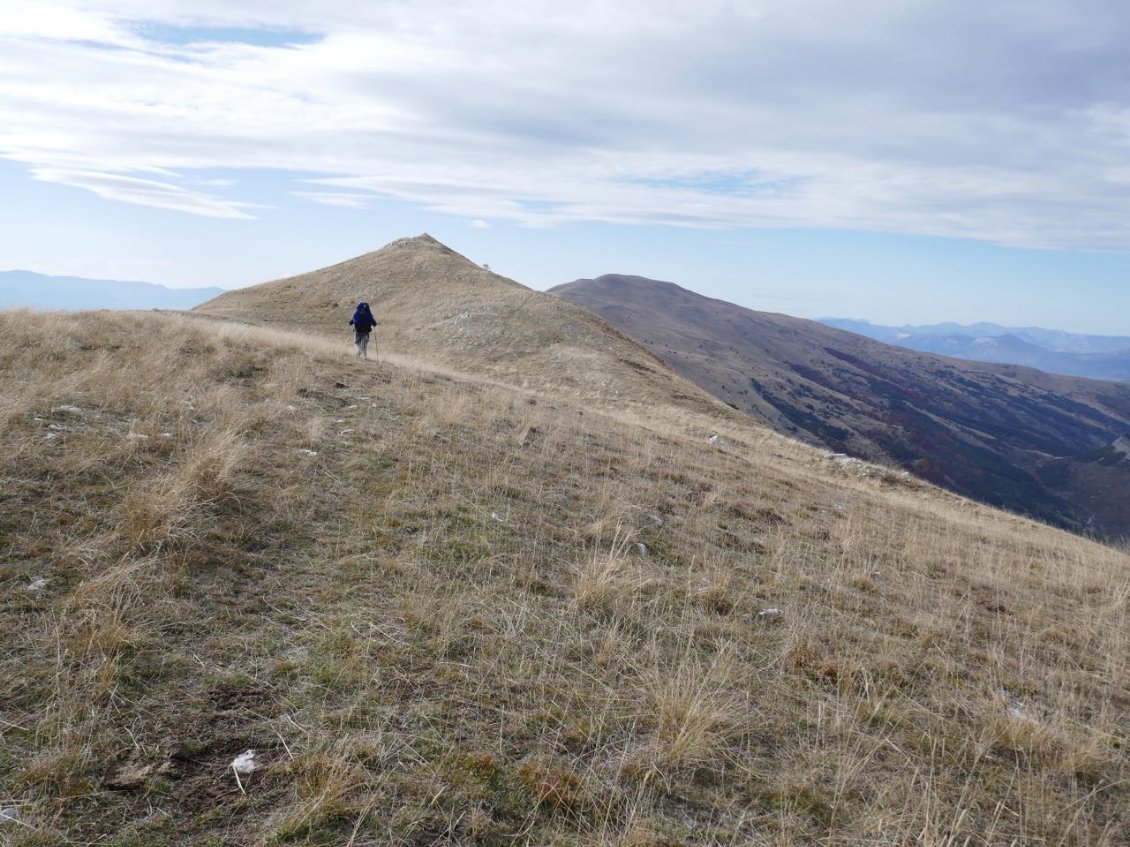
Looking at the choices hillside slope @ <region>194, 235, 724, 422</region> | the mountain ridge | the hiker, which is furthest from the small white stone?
hillside slope @ <region>194, 235, 724, 422</region>

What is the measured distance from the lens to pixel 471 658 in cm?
476

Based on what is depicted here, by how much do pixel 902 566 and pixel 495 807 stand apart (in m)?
7.41

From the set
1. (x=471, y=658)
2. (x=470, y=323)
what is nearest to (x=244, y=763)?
(x=471, y=658)

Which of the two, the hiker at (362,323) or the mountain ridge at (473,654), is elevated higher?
the hiker at (362,323)

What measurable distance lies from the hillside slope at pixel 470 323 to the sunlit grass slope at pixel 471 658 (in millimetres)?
20086

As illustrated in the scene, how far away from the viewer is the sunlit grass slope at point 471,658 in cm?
349

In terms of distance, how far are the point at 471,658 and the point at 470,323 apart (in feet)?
107

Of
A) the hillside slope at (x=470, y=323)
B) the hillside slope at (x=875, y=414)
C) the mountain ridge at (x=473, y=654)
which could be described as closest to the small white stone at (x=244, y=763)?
the mountain ridge at (x=473, y=654)

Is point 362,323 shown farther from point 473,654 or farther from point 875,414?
point 875,414

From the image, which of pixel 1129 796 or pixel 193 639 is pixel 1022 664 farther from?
pixel 193 639

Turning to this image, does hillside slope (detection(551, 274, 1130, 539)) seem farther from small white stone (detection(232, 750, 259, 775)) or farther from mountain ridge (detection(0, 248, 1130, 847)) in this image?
small white stone (detection(232, 750, 259, 775))

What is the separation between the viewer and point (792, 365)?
503 ft

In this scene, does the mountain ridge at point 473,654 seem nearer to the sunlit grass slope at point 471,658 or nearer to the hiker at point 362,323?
the sunlit grass slope at point 471,658

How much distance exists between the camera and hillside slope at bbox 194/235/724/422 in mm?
30844
